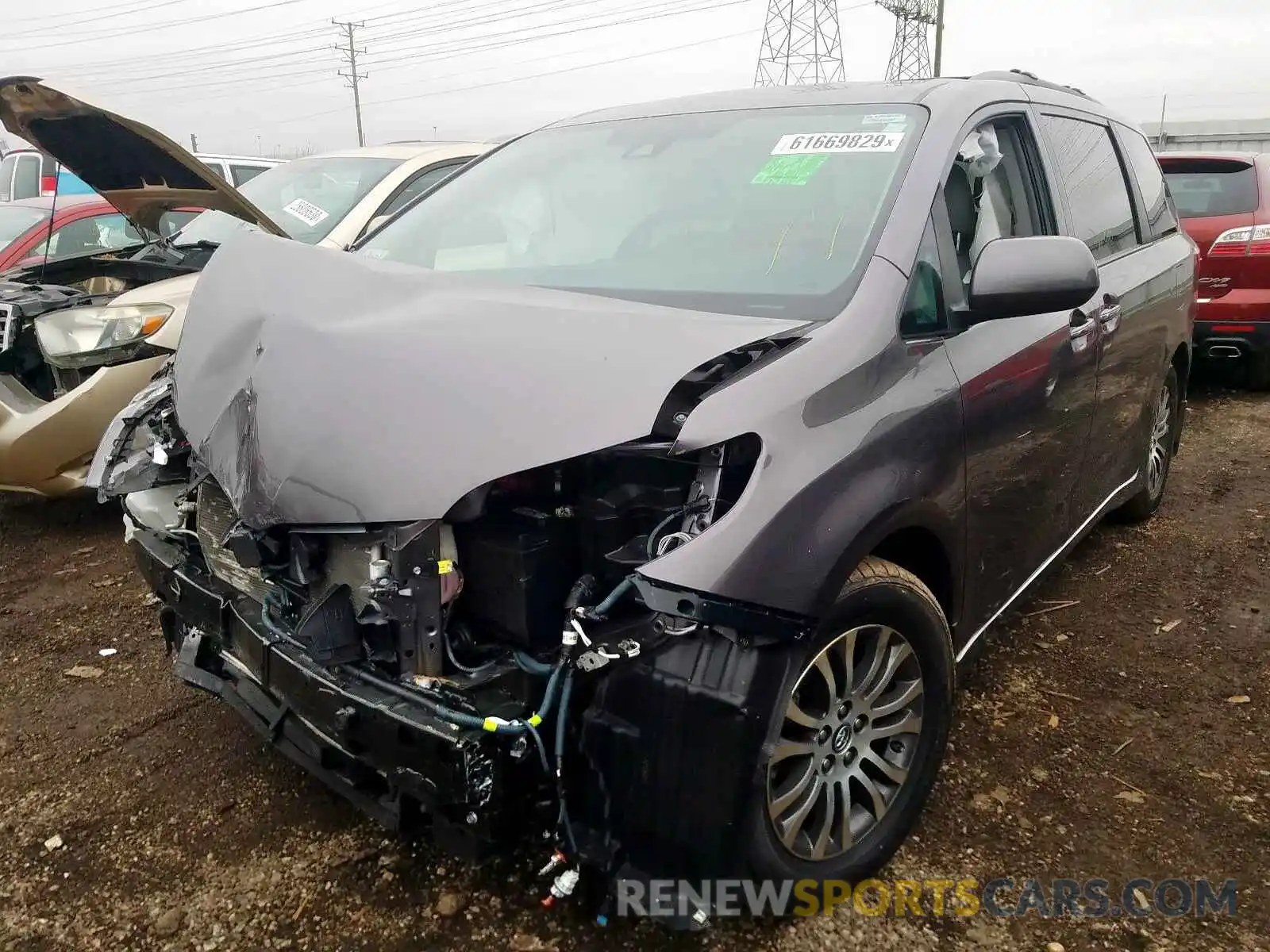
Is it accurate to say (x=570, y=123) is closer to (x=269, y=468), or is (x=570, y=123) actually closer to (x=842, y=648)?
(x=269, y=468)

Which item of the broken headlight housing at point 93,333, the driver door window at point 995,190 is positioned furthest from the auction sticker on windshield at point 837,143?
the broken headlight housing at point 93,333

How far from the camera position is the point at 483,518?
1992 mm

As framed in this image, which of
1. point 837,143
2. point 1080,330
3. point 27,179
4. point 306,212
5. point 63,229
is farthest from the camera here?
point 27,179

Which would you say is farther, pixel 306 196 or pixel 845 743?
pixel 306 196

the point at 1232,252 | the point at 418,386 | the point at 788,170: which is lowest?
the point at 1232,252

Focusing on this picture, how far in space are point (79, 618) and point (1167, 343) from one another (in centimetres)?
447

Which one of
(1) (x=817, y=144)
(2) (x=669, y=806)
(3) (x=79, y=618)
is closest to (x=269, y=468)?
(2) (x=669, y=806)

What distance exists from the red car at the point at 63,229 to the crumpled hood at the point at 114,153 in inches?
108

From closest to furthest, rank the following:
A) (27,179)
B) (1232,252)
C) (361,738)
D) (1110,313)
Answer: (361,738) < (1110,313) < (1232,252) < (27,179)

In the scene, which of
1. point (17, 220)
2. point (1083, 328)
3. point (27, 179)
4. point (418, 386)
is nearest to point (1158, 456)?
point (1083, 328)

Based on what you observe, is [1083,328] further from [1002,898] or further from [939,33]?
[939,33]

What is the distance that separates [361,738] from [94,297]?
3650mm

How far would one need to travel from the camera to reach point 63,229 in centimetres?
686

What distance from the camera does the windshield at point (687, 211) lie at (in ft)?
7.73
